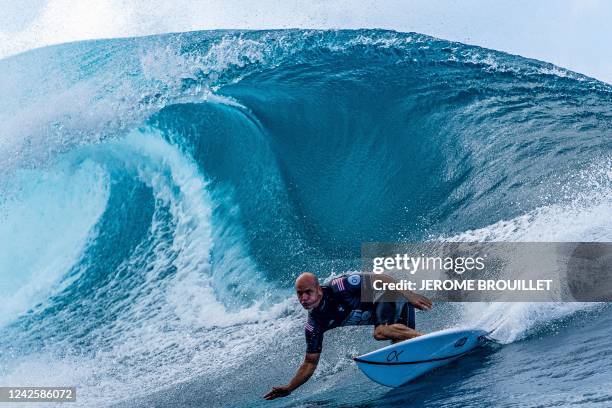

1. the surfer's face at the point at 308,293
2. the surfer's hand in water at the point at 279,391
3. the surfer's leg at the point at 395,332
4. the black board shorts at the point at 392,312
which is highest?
the surfer's face at the point at 308,293

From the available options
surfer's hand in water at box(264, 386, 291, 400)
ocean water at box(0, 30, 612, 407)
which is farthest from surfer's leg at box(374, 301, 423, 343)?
surfer's hand in water at box(264, 386, 291, 400)

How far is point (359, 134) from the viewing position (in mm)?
10211

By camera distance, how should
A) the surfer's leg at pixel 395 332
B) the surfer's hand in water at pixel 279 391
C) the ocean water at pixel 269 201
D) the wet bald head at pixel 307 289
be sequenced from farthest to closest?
the ocean water at pixel 269 201, the surfer's leg at pixel 395 332, the wet bald head at pixel 307 289, the surfer's hand in water at pixel 279 391

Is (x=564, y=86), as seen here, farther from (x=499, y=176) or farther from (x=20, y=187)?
(x=20, y=187)

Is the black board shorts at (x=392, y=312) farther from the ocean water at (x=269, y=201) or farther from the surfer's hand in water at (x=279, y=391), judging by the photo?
the surfer's hand in water at (x=279, y=391)

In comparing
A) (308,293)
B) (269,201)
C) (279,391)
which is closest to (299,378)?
(279,391)

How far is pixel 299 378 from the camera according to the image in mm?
4836

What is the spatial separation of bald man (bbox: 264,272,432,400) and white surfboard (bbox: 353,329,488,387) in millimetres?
163

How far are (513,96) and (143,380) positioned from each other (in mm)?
7164

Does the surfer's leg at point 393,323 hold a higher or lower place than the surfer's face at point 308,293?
lower

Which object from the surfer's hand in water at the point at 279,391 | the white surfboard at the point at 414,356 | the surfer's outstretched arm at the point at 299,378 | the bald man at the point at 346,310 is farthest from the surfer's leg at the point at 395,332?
the surfer's hand in water at the point at 279,391

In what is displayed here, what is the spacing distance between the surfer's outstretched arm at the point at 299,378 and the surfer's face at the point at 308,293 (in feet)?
1.33

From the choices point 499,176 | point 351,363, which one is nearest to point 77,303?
point 351,363

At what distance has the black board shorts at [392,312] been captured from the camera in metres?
5.02
